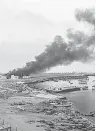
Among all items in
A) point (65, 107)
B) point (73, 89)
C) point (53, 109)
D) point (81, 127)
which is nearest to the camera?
point (81, 127)

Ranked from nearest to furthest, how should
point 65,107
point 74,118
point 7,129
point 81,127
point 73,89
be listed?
point 7,129
point 81,127
point 74,118
point 65,107
point 73,89

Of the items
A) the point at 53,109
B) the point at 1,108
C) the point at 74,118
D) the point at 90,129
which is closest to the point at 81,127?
the point at 90,129

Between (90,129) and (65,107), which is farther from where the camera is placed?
(65,107)

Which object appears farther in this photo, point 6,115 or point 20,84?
point 20,84

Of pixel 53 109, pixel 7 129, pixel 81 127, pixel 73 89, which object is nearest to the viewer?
pixel 7 129

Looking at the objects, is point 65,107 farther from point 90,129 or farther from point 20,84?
point 20,84

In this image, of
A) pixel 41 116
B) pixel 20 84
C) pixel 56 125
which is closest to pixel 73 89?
pixel 20 84

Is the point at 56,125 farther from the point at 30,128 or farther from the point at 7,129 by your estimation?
the point at 7,129

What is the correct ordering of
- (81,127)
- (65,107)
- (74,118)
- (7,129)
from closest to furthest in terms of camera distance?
(7,129), (81,127), (74,118), (65,107)
